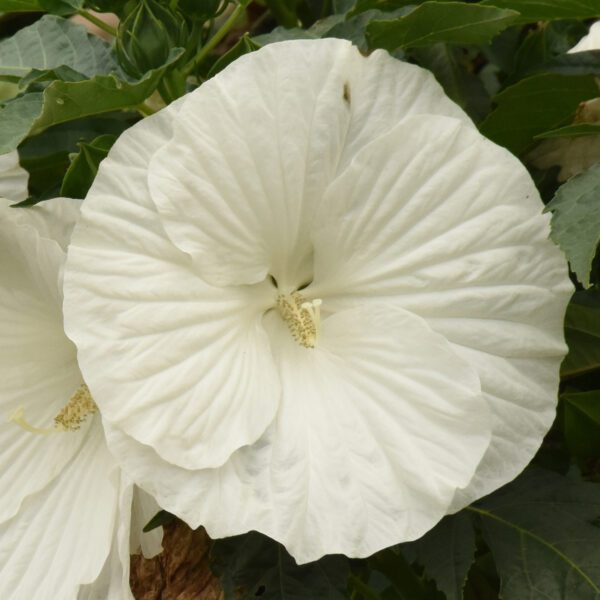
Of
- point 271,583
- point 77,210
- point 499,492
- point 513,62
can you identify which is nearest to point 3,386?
point 77,210

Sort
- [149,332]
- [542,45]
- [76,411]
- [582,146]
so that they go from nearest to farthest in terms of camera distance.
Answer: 1. [149,332]
2. [76,411]
3. [582,146]
4. [542,45]

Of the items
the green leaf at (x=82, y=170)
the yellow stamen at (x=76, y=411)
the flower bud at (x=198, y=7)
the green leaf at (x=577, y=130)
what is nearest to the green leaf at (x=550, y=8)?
the green leaf at (x=577, y=130)

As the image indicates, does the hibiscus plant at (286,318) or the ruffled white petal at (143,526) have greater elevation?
the hibiscus plant at (286,318)

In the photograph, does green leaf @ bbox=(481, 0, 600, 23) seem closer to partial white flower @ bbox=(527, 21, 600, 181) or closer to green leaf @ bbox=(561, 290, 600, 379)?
partial white flower @ bbox=(527, 21, 600, 181)

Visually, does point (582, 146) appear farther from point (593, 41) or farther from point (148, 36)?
point (148, 36)

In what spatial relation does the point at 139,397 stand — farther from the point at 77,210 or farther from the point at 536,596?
the point at 536,596

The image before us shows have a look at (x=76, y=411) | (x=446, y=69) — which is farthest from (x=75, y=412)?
(x=446, y=69)

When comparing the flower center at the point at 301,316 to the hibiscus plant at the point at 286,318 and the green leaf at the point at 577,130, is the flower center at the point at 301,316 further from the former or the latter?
the green leaf at the point at 577,130
